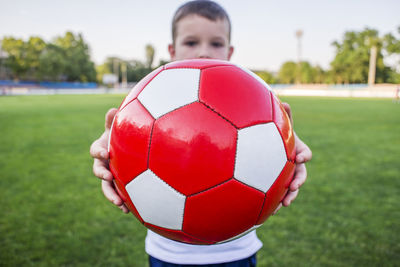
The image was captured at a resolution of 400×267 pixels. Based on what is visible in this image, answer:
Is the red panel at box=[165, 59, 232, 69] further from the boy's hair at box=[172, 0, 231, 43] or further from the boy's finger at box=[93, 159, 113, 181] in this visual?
the boy's hair at box=[172, 0, 231, 43]

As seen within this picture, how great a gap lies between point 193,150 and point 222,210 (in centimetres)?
23

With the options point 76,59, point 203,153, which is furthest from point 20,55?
point 203,153

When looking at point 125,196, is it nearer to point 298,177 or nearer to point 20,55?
point 298,177

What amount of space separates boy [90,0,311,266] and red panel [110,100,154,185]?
0.34 ft

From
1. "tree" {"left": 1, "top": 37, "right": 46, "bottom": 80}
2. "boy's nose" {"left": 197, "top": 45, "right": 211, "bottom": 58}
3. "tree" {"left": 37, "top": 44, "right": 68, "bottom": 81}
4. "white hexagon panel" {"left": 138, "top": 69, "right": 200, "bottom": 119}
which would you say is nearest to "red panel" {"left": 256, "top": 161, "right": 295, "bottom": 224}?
"white hexagon panel" {"left": 138, "top": 69, "right": 200, "bottom": 119}

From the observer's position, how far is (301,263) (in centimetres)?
230

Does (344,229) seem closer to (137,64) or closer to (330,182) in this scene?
(330,182)

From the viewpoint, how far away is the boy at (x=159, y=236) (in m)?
1.22

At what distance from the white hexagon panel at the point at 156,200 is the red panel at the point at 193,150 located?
30 millimetres

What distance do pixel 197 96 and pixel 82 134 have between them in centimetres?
754

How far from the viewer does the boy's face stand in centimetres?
171

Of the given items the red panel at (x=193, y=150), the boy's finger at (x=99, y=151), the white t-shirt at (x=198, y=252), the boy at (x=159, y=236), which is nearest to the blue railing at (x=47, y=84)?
the boy at (x=159, y=236)

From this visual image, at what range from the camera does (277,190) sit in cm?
105

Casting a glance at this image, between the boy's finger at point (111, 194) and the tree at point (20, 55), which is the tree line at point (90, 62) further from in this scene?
the boy's finger at point (111, 194)
